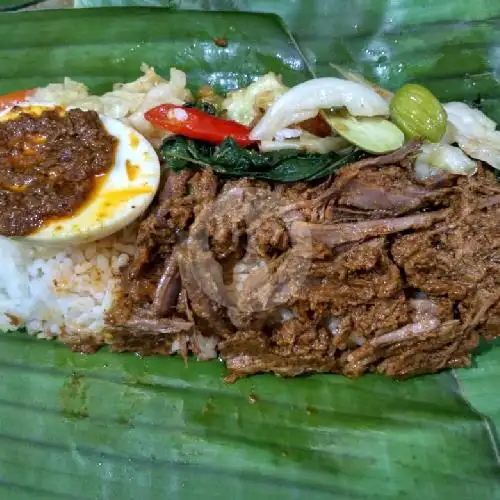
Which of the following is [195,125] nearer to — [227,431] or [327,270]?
[327,270]

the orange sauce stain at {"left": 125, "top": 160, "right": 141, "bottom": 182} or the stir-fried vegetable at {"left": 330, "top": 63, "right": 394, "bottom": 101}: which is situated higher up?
the stir-fried vegetable at {"left": 330, "top": 63, "right": 394, "bottom": 101}

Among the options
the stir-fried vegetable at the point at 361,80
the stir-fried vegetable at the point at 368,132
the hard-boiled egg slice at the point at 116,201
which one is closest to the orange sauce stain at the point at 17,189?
the hard-boiled egg slice at the point at 116,201

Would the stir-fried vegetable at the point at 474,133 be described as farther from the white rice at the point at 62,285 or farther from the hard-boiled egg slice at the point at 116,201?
the white rice at the point at 62,285

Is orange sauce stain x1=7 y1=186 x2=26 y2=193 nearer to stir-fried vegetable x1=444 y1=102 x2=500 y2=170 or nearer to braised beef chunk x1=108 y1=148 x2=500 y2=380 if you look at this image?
braised beef chunk x1=108 y1=148 x2=500 y2=380

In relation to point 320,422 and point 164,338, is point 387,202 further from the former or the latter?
point 164,338

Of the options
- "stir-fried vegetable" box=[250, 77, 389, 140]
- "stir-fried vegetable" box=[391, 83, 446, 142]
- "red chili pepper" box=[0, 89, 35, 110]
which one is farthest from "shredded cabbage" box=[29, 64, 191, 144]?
"stir-fried vegetable" box=[391, 83, 446, 142]

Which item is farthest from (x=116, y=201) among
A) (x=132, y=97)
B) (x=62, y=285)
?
(x=132, y=97)

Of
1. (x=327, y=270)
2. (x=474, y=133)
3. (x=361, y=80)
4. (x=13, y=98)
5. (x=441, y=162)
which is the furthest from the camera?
(x=13, y=98)
